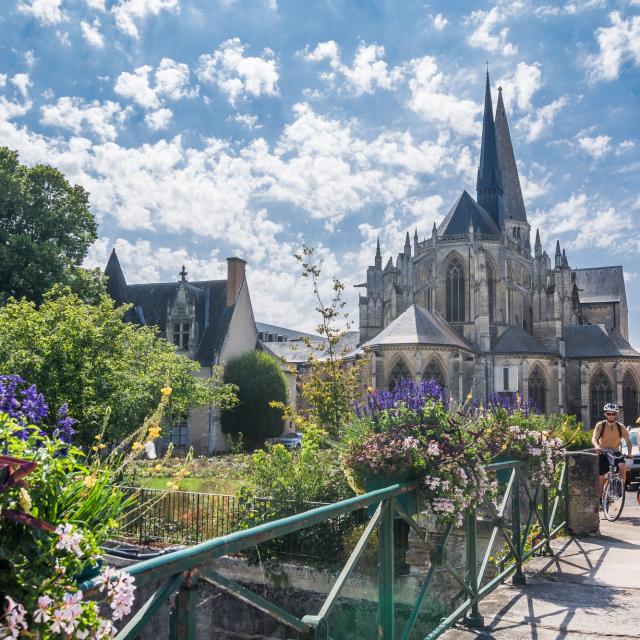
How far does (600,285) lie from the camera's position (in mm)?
70375

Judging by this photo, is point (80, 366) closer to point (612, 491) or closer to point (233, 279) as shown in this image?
point (612, 491)

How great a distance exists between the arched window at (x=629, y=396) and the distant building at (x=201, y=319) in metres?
27.2

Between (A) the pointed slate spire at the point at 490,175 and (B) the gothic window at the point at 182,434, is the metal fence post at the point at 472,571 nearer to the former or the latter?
(B) the gothic window at the point at 182,434

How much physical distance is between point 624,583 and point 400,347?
106 ft

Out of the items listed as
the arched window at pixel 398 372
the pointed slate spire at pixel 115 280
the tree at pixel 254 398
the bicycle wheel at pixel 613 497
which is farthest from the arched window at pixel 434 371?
the bicycle wheel at pixel 613 497

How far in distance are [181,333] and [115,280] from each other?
5378mm

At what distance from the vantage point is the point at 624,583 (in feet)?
21.0

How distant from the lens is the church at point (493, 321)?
4244cm

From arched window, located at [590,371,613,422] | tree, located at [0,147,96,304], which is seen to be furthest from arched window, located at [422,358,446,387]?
tree, located at [0,147,96,304]

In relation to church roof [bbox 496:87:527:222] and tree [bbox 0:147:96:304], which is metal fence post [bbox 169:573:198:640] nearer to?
tree [bbox 0:147:96:304]

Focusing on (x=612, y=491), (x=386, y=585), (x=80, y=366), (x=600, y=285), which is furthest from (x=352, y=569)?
(x=600, y=285)

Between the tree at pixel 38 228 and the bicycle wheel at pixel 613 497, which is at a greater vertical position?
the tree at pixel 38 228

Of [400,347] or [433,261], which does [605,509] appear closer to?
[400,347]

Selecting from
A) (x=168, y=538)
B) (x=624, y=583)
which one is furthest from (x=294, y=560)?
(x=168, y=538)
